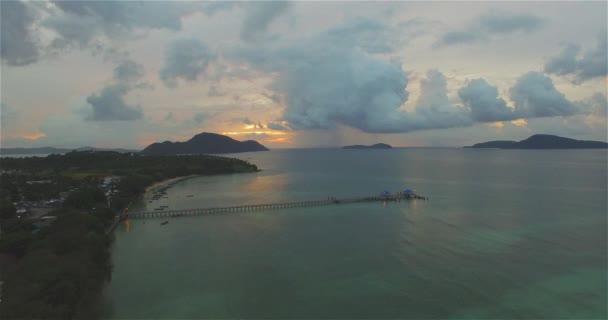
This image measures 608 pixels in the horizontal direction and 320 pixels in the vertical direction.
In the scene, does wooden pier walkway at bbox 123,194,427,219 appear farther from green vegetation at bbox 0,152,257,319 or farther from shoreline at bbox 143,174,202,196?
shoreline at bbox 143,174,202,196

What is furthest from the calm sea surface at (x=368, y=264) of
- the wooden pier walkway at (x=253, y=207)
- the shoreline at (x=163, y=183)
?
the shoreline at (x=163, y=183)

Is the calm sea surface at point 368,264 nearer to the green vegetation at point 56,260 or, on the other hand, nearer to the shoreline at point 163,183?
the green vegetation at point 56,260

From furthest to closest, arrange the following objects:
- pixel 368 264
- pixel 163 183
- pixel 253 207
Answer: pixel 163 183
pixel 253 207
pixel 368 264

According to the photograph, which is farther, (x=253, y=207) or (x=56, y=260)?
(x=253, y=207)

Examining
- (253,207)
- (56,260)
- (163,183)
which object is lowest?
(253,207)

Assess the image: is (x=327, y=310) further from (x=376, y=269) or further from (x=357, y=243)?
(x=357, y=243)

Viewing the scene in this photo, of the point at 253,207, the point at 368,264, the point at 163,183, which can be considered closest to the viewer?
the point at 368,264

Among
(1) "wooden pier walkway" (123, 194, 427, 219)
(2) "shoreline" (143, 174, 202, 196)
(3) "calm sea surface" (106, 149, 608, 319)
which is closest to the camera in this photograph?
(3) "calm sea surface" (106, 149, 608, 319)

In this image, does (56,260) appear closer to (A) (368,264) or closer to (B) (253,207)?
(A) (368,264)

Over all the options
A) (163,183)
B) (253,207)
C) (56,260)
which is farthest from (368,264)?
(163,183)

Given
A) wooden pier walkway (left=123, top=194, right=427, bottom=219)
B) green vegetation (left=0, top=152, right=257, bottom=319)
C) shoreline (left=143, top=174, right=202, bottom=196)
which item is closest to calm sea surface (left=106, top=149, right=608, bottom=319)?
green vegetation (left=0, top=152, right=257, bottom=319)
